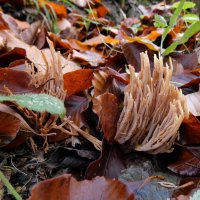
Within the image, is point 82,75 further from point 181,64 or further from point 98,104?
point 181,64

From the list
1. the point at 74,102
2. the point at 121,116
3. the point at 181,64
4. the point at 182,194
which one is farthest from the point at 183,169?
the point at 181,64

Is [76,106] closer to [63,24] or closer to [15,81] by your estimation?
[15,81]

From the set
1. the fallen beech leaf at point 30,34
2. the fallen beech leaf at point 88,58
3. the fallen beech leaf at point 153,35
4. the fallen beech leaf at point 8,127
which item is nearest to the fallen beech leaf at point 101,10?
the fallen beech leaf at point 153,35

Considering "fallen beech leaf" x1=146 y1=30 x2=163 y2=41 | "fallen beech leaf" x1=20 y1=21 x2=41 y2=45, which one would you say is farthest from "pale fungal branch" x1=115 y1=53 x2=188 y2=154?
"fallen beech leaf" x1=146 y1=30 x2=163 y2=41

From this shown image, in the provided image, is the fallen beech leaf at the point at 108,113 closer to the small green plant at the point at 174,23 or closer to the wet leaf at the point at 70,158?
the wet leaf at the point at 70,158

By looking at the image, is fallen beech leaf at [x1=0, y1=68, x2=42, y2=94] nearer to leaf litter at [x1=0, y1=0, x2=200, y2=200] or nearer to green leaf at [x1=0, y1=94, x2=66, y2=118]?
leaf litter at [x1=0, y1=0, x2=200, y2=200]

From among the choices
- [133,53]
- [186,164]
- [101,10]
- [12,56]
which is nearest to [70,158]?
[186,164]
